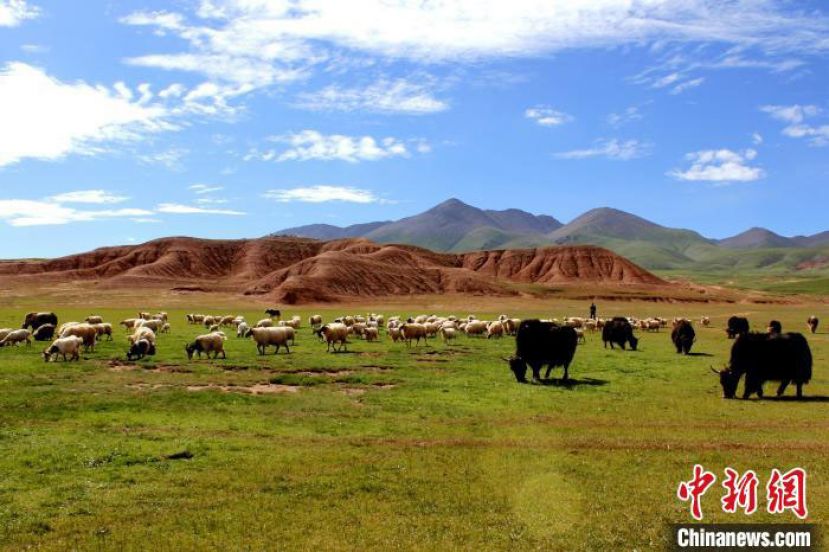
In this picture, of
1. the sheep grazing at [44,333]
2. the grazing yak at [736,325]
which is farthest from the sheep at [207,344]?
the grazing yak at [736,325]

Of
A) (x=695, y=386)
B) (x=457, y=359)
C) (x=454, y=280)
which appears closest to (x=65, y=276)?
(x=454, y=280)

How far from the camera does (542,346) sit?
Result: 2597 centimetres

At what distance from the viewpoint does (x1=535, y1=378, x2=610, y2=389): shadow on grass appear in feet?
80.7

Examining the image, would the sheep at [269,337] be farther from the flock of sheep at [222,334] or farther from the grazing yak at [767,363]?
the grazing yak at [767,363]

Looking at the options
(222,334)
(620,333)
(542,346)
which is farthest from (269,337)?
(620,333)

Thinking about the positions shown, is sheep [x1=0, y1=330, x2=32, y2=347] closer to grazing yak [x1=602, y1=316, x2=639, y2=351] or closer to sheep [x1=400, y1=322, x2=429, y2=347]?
sheep [x1=400, y1=322, x2=429, y2=347]

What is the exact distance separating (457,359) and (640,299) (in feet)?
350

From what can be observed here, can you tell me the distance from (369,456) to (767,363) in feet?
54.5

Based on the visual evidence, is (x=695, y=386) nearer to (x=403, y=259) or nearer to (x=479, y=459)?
(x=479, y=459)

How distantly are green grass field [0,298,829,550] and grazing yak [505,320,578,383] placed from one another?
54.0 inches

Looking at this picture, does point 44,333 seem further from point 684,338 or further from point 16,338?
point 684,338

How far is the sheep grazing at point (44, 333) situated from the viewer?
38219 mm

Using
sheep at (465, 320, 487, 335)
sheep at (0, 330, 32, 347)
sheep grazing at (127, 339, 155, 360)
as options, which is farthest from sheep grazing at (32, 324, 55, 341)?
sheep at (465, 320, 487, 335)

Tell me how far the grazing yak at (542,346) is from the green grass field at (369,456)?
4.50 feet
